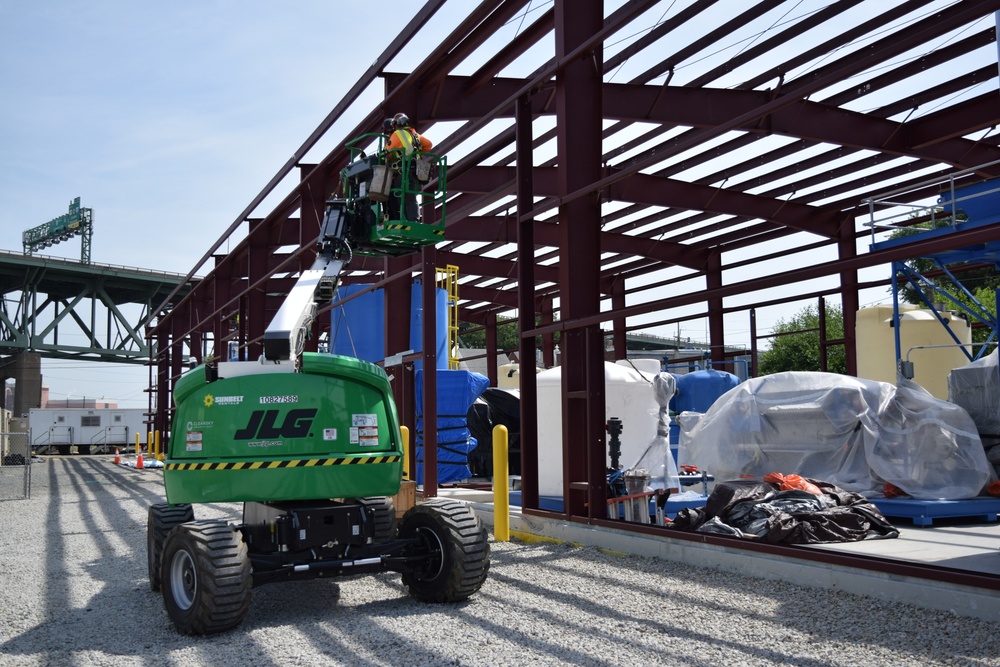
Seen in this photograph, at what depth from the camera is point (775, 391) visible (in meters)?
13.0

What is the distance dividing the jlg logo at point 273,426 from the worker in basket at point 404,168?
4368 mm

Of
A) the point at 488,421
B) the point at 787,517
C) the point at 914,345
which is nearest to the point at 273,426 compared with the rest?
the point at 787,517

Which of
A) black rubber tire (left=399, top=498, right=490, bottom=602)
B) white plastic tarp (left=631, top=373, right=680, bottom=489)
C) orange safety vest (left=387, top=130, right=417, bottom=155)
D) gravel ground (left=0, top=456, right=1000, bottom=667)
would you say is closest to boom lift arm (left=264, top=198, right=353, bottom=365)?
orange safety vest (left=387, top=130, right=417, bottom=155)

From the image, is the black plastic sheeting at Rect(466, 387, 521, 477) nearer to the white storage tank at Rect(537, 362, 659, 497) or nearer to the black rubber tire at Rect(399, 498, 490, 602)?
the white storage tank at Rect(537, 362, 659, 497)

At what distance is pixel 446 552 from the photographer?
6930mm

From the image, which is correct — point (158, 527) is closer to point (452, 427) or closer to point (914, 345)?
point (452, 427)

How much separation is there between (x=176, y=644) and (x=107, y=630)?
85cm

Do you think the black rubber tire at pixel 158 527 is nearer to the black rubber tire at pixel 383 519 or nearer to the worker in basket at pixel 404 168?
the black rubber tire at pixel 383 519

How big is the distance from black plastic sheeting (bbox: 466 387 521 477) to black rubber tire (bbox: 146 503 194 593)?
8.80m

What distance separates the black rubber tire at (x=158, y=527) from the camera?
25.6 ft

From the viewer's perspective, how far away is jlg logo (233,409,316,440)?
656cm

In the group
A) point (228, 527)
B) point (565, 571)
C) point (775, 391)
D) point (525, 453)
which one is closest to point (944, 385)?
point (775, 391)

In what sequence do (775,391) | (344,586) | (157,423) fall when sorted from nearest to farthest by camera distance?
(344,586)
(775,391)
(157,423)

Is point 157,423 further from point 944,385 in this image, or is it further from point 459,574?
point 459,574
